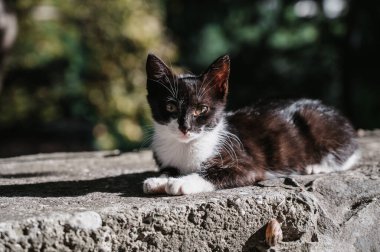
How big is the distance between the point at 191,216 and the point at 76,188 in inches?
31.2

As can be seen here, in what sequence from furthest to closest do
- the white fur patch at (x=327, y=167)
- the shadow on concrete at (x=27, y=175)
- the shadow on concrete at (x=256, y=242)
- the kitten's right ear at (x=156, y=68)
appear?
1. the shadow on concrete at (x=27, y=175)
2. the white fur patch at (x=327, y=167)
3. the kitten's right ear at (x=156, y=68)
4. the shadow on concrete at (x=256, y=242)

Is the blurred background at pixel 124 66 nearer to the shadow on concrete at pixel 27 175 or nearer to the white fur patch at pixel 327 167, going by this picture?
the white fur patch at pixel 327 167

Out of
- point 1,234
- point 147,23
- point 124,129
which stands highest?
point 1,234

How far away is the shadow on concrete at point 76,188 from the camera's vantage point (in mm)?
2561

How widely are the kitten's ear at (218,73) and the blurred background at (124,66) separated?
4683mm

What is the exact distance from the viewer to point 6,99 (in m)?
8.30

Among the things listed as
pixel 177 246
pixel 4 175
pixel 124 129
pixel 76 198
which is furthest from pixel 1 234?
pixel 124 129

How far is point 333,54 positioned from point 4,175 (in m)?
5.78

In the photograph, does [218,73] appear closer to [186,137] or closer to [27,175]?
[186,137]

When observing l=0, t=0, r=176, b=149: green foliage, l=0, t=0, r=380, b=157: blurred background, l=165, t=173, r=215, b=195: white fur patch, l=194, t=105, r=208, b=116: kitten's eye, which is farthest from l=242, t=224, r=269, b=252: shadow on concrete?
l=0, t=0, r=176, b=149: green foliage

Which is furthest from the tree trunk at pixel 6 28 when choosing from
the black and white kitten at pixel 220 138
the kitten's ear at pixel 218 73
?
the kitten's ear at pixel 218 73

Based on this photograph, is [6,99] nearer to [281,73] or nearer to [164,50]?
[164,50]

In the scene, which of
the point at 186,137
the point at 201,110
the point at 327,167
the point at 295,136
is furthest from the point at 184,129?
the point at 327,167

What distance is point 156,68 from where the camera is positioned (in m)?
2.82
